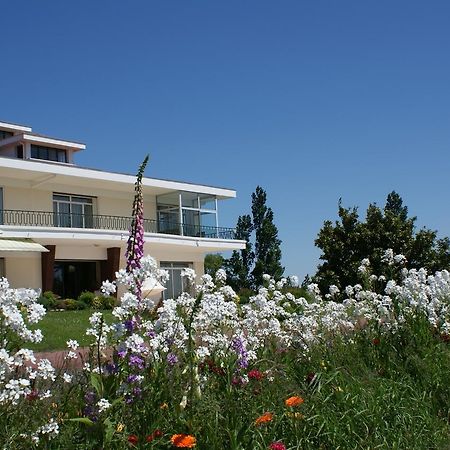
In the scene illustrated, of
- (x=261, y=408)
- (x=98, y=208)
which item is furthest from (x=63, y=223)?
(x=261, y=408)

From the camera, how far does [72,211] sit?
103 feet

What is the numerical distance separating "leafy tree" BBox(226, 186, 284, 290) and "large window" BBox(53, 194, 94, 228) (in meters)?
10.2

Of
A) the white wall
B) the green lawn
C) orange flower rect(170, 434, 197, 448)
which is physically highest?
the white wall

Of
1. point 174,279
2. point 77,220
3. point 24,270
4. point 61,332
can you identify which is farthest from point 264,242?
point 61,332

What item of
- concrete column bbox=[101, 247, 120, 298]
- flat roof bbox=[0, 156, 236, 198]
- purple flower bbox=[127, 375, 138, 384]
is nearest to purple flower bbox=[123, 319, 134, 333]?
purple flower bbox=[127, 375, 138, 384]

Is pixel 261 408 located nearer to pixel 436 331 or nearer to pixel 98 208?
pixel 436 331

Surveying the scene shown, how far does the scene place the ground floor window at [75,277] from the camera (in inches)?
1185

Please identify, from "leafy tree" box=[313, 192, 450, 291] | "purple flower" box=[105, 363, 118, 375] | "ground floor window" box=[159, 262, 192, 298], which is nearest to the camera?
"purple flower" box=[105, 363, 118, 375]

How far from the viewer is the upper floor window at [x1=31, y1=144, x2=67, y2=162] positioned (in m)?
35.1

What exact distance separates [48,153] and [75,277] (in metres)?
8.68

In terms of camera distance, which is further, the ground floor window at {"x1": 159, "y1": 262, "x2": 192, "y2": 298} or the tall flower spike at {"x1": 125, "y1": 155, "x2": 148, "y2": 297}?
the ground floor window at {"x1": 159, "y1": 262, "x2": 192, "y2": 298}

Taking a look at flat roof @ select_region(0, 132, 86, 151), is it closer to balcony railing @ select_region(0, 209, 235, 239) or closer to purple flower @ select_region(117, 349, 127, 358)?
balcony railing @ select_region(0, 209, 235, 239)

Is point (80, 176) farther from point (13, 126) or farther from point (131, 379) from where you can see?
point (131, 379)

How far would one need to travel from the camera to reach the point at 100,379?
3631 mm
